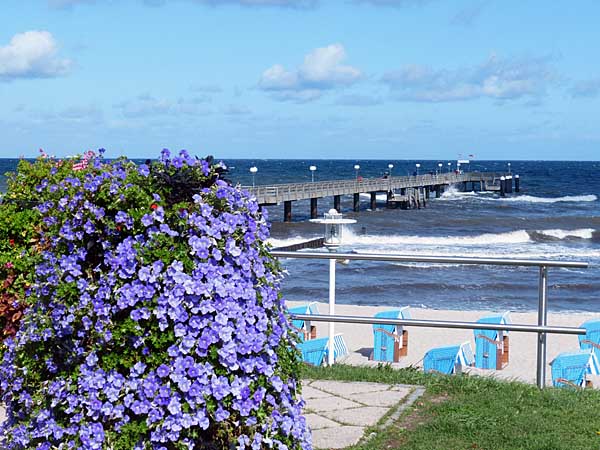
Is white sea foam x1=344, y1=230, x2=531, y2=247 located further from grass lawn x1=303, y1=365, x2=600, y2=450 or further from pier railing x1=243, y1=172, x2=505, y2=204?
grass lawn x1=303, y1=365, x2=600, y2=450

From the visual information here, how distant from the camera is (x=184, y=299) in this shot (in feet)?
9.07

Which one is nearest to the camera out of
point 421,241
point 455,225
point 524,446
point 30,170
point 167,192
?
point 167,192

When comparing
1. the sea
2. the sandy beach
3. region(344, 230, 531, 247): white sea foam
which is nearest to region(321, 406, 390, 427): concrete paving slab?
the sea

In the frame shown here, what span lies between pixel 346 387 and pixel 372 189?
4629 cm

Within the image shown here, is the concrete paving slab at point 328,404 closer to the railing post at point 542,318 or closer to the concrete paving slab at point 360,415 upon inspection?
the concrete paving slab at point 360,415

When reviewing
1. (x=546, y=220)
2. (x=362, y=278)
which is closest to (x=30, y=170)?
(x=362, y=278)

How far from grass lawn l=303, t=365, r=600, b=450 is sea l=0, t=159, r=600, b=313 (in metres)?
1.34

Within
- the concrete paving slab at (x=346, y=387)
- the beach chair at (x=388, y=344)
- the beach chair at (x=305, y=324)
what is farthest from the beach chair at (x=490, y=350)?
the concrete paving slab at (x=346, y=387)

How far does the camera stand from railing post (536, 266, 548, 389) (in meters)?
5.32

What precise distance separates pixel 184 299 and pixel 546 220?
45.5m

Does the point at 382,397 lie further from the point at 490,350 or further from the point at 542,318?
the point at 490,350

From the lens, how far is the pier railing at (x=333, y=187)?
41.0 m

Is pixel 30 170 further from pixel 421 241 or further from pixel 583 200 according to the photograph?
pixel 583 200

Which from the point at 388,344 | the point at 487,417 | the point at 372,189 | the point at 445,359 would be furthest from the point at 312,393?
the point at 372,189
